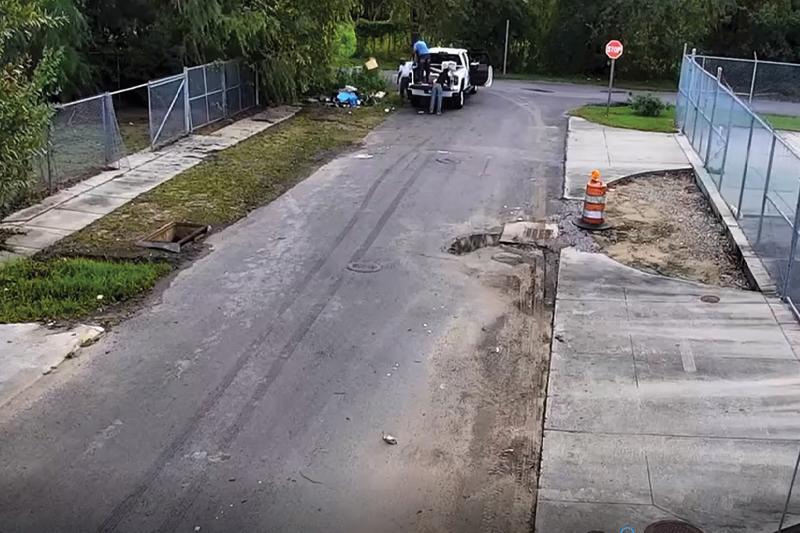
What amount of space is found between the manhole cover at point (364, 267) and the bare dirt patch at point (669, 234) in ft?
11.4

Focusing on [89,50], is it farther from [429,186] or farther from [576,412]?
[576,412]

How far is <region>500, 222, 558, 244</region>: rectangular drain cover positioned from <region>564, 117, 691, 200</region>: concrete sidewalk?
2315 millimetres

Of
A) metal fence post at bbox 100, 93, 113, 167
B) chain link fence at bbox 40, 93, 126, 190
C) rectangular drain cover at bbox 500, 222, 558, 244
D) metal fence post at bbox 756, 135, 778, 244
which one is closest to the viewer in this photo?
metal fence post at bbox 756, 135, 778, 244

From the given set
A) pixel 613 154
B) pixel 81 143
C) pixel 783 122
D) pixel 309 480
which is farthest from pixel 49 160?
pixel 783 122

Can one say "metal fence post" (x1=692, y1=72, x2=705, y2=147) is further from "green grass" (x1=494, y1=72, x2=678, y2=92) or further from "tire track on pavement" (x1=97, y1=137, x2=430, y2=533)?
"green grass" (x1=494, y1=72, x2=678, y2=92)

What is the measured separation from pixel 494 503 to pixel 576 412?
5.40 feet

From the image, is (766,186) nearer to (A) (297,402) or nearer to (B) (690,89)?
(A) (297,402)

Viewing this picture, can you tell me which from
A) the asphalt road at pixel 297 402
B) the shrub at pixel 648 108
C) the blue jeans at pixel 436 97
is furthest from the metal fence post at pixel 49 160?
the shrub at pixel 648 108

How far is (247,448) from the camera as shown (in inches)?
273

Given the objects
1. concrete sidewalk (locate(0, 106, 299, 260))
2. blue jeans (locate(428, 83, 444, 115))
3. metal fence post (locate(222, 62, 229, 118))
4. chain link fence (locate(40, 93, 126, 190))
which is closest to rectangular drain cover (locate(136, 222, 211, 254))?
concrete sidewalk (locate(0, 106, 299, 260))

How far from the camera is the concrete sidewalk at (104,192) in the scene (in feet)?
40.4

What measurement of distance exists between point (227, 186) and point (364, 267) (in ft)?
17.1

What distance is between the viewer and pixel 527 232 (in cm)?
1341

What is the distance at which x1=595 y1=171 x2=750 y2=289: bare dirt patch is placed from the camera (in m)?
11.8
